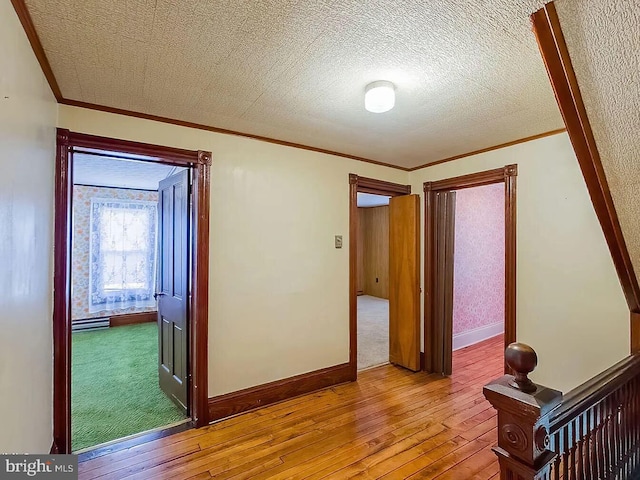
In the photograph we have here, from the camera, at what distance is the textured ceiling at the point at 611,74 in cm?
108

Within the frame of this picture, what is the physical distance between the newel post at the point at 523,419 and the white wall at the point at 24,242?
1.68m

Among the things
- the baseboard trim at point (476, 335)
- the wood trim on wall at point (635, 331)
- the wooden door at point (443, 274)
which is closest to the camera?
the wood trim on wall at point (635, 331)

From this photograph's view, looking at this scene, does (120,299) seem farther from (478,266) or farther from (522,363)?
(522,363)

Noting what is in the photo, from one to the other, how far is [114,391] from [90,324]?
2.90 m

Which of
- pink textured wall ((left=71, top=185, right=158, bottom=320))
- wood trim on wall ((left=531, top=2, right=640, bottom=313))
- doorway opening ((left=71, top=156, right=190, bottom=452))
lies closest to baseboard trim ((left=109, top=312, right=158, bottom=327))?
doorway opening ((left=71, top=156, right=190, bottom=452))

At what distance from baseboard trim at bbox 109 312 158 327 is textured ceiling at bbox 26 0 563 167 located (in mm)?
4637

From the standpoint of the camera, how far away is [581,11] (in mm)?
1137

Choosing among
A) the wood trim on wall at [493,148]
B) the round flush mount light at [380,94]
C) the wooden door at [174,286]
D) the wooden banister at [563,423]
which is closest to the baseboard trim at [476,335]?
the wood trim on wall at [493,148]

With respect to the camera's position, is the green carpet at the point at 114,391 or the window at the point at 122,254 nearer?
the green carpet at the point at 114,391

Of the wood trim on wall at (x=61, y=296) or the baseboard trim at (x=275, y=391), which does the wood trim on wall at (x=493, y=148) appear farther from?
the wood trim on wall at (x=61, y=296)

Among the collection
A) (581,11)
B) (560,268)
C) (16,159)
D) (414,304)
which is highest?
(581,11)

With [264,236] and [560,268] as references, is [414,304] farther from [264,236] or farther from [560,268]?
[264,236]

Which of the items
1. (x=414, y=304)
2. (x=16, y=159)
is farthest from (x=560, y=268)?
(x=16, y=159)

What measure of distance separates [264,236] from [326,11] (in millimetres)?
1899
